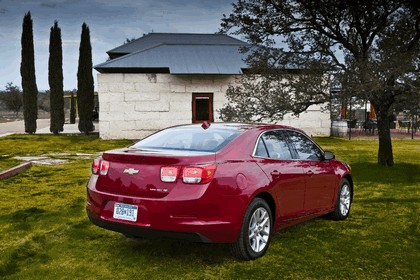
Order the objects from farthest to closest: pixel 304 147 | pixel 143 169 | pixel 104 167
Result: pixel 304 147 → pixel 104 167 → pixel 143 169

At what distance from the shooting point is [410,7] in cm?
1257

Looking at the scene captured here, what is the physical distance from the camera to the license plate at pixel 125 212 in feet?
15.9

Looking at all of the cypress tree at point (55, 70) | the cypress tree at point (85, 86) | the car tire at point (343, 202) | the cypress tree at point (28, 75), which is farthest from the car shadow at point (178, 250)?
the cypress tree at point (55, 70)

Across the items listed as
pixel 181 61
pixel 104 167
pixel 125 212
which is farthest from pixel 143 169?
pixel 181 61

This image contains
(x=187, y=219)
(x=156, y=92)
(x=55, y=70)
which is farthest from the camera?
(x=55, y=70)

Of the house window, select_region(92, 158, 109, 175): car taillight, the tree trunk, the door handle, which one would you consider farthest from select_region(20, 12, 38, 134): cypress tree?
the door handle

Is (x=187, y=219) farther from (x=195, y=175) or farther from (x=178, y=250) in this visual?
(x=178, y=250)

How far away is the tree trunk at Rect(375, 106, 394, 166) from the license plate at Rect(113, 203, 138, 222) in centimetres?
991

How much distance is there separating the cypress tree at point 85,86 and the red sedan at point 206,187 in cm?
2263

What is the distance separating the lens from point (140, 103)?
25.0 m

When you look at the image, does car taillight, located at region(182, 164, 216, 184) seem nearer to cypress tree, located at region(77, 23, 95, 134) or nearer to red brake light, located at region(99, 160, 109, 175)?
red brake light, located at region(99, 160, 109, 175)

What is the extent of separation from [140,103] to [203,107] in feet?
11.2

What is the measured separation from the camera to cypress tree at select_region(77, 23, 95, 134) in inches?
1093

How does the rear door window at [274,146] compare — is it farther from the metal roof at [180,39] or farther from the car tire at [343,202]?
the metal roof at [180,39]
